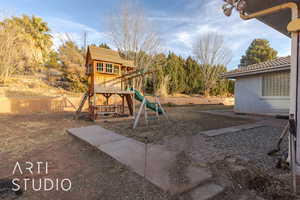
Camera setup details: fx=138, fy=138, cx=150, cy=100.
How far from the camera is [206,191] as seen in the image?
1678 millimetres

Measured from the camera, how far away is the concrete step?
1.57m

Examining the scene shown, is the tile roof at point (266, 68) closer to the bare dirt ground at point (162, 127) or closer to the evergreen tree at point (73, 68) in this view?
the bare dirt ground at point (162, 127)

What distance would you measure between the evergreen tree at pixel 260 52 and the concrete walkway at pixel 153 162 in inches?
1256

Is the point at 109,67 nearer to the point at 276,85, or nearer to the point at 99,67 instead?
the point at 99,67

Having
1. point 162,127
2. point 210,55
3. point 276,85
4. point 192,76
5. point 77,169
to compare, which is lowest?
point 77,169

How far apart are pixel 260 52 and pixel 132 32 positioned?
84.4 ft

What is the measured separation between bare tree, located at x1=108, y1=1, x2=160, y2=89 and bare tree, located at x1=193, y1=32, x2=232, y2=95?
28.5ft

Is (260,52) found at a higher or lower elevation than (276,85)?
higher

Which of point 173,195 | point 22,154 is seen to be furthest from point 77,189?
point 22,154

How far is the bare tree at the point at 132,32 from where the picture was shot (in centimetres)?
1359

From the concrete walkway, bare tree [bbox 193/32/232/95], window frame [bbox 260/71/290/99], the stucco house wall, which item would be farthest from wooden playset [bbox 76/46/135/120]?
bare tree [bbox 193/32/232/95]

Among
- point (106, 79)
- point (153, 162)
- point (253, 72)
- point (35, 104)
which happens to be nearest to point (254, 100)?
point (253, 72)

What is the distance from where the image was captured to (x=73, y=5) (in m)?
8.93

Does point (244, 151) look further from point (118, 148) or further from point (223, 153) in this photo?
point (118, 148)
